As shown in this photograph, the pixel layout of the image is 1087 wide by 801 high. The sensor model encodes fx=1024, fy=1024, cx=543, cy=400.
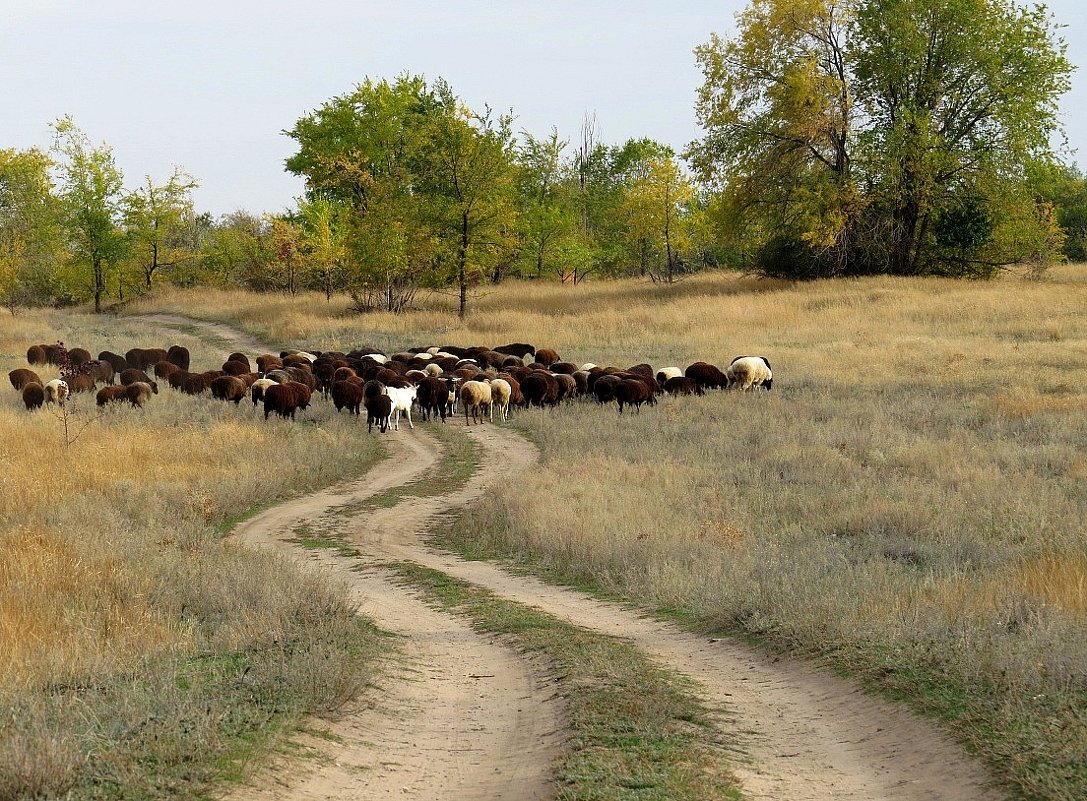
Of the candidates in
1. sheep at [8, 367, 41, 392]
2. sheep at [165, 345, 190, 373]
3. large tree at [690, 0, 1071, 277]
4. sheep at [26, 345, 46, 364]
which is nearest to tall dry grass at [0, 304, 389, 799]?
sheep at [8, 367, 41, 392]

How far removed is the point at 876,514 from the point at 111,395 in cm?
1990

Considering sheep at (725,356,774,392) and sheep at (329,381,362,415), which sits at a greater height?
sheep at (725,356,774,392)

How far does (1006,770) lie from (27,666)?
6484 mm

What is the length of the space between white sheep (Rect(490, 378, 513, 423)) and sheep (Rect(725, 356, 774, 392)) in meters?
6.65

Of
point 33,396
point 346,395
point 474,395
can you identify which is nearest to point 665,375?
point 474,395

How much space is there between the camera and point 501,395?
26.4 meters

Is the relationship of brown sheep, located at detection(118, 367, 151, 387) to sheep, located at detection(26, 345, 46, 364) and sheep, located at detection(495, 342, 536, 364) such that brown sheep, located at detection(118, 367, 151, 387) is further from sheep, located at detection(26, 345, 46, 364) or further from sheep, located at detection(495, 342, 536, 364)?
sheep, located at detection(495, 342, 536, 364)

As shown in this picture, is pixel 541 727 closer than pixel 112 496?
Yes

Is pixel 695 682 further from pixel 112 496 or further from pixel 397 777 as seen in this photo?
pixel 112 496

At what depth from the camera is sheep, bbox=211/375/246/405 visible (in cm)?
2684

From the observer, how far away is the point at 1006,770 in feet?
19.2

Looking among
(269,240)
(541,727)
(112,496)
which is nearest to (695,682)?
(541,727)

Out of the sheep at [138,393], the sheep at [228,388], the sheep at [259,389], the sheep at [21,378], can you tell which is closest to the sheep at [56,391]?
the sheep at [138,393]

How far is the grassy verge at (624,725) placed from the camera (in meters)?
5.77
